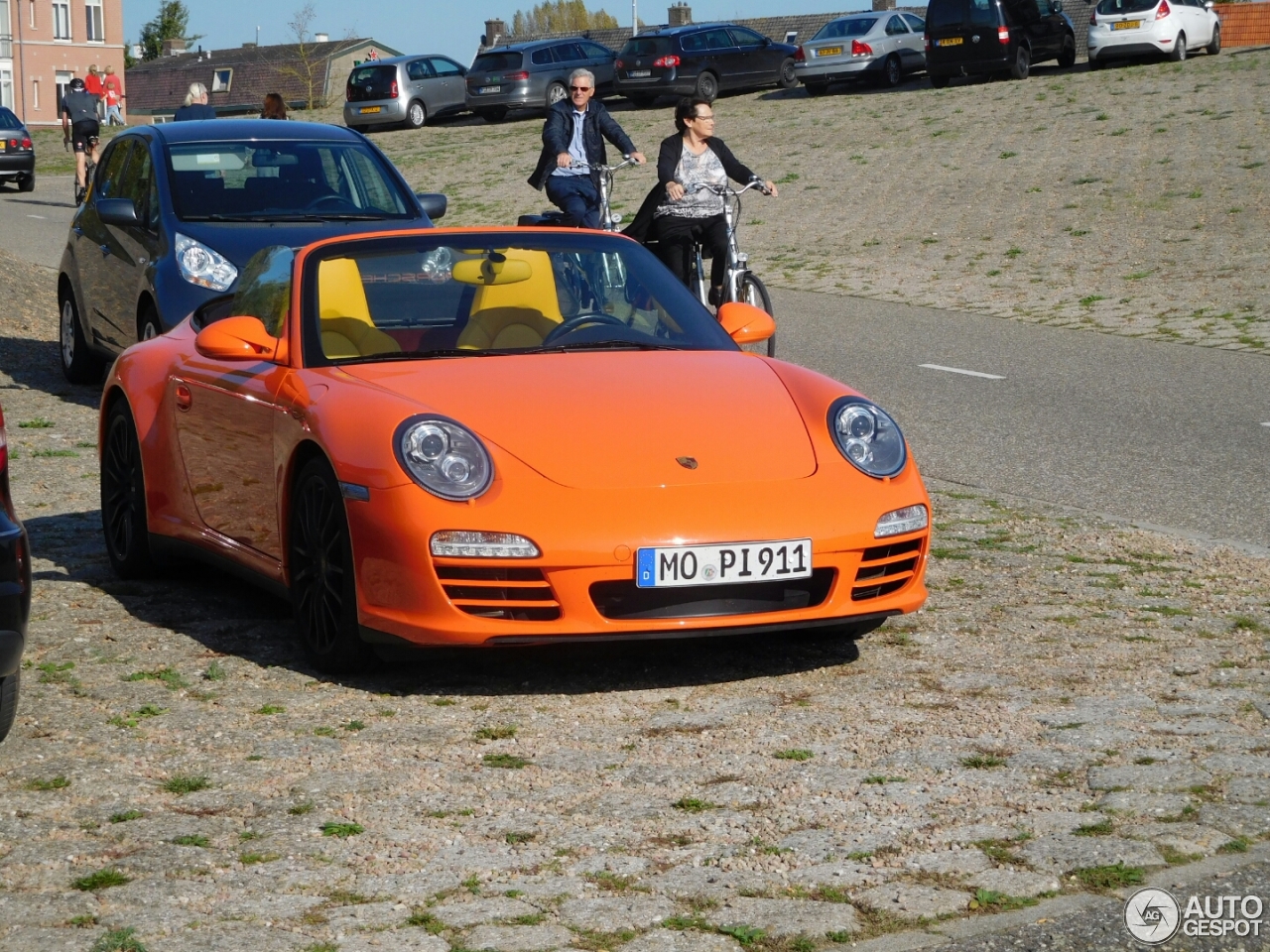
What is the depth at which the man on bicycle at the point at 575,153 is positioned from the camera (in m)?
15.2

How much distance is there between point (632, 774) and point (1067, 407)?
716 cm

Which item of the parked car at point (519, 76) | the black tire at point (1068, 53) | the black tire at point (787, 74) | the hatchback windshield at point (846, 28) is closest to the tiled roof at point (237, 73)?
the parked car at point (519, 76)

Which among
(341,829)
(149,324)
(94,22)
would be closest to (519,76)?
(149,324)

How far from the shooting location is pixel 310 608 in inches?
232

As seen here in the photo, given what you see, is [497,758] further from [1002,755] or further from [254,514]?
[254,514]

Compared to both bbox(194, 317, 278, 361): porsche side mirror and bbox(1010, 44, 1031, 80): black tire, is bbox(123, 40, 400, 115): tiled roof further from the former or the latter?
bbox(194, 317, 278, 361): porsche side mirror

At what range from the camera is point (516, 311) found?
6.61m

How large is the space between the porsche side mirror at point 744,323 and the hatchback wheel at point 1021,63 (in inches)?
1222

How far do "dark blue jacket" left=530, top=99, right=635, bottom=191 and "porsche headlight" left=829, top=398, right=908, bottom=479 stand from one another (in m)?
9.35

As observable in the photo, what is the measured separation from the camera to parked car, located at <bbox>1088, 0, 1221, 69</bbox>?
35.6m

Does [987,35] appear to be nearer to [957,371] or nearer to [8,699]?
[957,371]

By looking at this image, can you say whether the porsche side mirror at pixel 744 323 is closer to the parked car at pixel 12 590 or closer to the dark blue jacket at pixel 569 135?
the parked car at pixel 12 590

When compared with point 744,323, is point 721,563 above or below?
below

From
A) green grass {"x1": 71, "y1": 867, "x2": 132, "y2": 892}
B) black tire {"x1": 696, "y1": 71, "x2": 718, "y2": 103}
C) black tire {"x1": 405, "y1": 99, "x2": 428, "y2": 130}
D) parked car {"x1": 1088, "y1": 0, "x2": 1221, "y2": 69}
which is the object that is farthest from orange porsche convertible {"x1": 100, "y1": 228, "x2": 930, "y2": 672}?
black tire {"x1": 405, "y1": 99, "x2": 428, "y2": 130}
